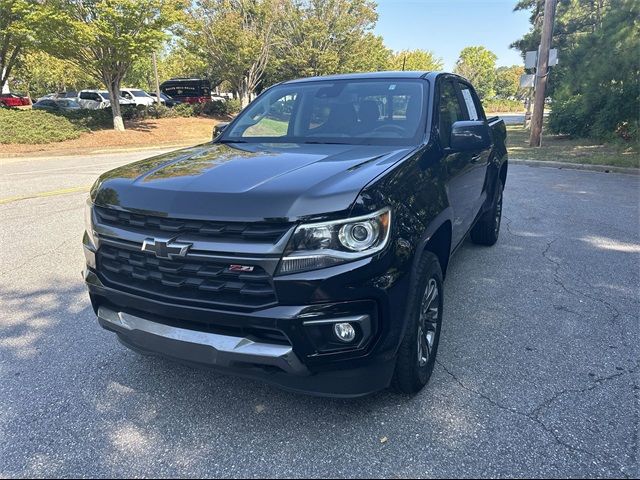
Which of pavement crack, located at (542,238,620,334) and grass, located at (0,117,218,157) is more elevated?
grass, located at (0,117,218,157)

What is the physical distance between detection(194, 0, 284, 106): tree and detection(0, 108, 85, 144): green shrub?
9389 mm

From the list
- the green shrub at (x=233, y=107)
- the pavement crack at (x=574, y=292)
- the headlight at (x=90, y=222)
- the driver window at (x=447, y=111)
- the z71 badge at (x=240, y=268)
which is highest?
the green shrub at (x=233, y=107)

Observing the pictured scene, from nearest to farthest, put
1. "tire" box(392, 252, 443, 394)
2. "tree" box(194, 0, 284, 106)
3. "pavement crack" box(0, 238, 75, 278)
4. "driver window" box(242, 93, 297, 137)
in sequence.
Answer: "tire" box(392, 252, 443, 394), "driver window" box(242, 93, 297, 137), "pavement crack" box(0, 238, 75, 278), "tree" box(194, 0, 284, 106)

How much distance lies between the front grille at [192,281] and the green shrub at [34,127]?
17690 millimetres

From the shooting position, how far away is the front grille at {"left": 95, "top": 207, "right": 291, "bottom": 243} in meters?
2.02

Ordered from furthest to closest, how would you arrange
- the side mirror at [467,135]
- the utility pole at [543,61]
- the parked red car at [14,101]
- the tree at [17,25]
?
the parked red car at [14,101]
the tree at [17,25]
the utility pole at [543,61]
the side mirror at [467,135]

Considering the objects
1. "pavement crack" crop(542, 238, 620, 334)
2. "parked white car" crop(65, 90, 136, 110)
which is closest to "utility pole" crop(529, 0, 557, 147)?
"pavement crack" crop(542, 238, 620, 334)

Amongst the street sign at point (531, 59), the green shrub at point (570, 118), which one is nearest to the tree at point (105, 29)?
the street sign at point (531, 59)

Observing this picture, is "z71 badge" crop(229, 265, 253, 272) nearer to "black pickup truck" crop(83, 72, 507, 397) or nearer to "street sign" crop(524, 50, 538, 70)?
"black pickup truck" crop(83, 72, 507, 397)

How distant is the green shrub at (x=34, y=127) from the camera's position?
16.8 m

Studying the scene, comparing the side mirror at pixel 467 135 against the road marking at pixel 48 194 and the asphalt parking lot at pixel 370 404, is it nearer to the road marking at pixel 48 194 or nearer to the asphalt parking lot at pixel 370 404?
the asphalt parking lot at pixel 370 404

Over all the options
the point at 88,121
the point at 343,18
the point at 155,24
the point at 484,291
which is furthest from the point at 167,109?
the point at 484,291

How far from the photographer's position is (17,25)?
16.4 meters

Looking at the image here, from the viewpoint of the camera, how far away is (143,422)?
247 cm
